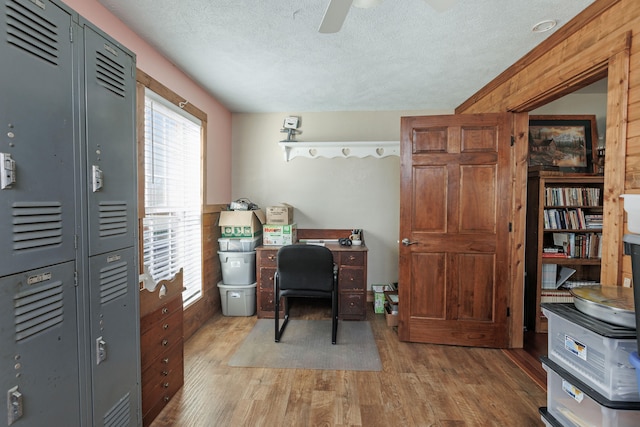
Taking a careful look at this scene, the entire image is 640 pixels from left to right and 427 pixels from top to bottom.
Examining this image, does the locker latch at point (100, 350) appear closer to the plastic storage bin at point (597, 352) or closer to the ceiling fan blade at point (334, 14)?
the ceiling fan blade at point (334, 14)

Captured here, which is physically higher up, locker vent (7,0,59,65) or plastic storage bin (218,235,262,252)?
locker vent (7,0,59,65)

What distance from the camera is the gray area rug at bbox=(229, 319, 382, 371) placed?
2.30 m

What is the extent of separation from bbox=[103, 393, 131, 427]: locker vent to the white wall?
99.6 inches

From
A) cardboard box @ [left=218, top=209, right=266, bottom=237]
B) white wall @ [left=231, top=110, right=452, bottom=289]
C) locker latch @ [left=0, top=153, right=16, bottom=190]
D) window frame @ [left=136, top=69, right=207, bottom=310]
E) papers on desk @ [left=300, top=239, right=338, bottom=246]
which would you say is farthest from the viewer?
white wall @ [left=231, top=110, right=452, bottom=289]

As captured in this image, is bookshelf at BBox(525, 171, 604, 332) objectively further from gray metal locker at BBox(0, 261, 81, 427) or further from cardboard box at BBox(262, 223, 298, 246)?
gray metal locker at BBox(0, 261, 81, 427)

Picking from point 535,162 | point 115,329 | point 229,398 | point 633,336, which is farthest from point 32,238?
point 535,162

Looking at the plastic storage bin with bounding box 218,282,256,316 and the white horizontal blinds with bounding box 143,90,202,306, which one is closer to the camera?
the white horizontal blinds with bounding box 143,90,202,306

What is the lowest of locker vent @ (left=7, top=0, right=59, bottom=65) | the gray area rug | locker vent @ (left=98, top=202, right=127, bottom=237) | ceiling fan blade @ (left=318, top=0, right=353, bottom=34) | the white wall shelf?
the gray area rug

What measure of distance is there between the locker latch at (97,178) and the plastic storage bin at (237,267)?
77.8 inches

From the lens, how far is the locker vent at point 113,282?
1311mm

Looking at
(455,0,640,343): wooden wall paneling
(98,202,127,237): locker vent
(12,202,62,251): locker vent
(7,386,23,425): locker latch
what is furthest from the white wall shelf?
(7,386,23,425): locker latch

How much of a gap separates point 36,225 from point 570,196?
13.3 feet

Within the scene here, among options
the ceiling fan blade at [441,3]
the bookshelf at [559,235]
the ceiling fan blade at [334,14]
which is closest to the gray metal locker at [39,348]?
the ceiling fan blade at [334,14]

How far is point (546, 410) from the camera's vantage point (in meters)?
1.58
